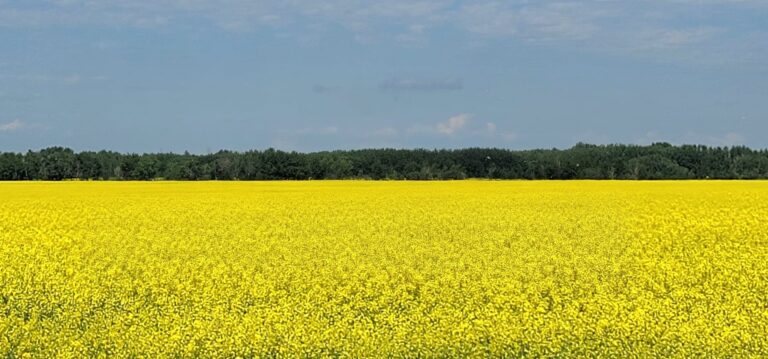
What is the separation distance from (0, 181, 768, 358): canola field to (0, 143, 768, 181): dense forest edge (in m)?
36.8

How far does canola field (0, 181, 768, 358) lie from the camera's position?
10.7 m

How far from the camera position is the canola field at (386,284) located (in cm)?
1074

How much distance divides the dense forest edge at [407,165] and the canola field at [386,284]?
1448 inches

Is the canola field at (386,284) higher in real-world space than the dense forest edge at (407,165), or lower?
lower

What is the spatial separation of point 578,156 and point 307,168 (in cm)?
1784

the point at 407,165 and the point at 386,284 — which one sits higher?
the point at 407,165

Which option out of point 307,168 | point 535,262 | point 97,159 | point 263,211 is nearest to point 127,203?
point 263,211

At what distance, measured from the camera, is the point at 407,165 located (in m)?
61.3

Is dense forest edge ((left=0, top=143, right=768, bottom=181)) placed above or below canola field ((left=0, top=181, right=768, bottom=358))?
above

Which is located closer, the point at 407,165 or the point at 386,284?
the point at 386,284

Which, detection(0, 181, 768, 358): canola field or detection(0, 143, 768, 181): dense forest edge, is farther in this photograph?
detection(0, 143, 768, 181): dense forest edge

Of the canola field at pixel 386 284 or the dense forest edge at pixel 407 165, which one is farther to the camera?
the dense forest edge at pixel 407 165

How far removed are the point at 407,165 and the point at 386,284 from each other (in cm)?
4795

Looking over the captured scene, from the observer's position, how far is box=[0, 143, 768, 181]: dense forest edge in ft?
199
